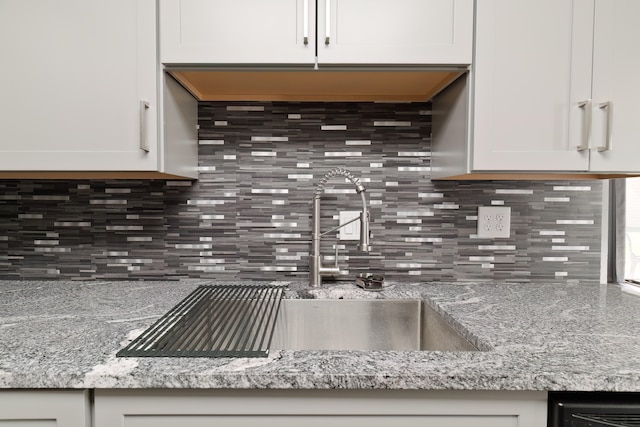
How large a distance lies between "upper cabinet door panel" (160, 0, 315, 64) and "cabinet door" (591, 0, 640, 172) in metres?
0.84

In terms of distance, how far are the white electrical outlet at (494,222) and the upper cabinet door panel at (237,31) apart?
87cm

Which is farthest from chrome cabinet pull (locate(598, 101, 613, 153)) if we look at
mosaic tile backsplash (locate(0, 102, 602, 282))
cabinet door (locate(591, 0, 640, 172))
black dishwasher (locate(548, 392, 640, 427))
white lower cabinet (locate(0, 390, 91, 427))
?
white lower cabinet (locate(0, 390, 91, 427))

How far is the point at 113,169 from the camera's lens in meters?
1.04

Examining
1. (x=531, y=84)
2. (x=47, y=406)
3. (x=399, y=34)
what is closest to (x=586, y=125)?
(x=531, y=84)

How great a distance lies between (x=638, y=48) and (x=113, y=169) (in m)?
1.59

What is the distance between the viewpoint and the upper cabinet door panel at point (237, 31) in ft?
3.34

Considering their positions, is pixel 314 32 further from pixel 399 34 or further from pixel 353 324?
pixel 353 324

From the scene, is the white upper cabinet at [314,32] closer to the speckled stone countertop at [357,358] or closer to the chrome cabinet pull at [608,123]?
the chrome cabinet pull at [608,123]

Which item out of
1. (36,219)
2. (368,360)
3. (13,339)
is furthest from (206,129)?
(368,360)

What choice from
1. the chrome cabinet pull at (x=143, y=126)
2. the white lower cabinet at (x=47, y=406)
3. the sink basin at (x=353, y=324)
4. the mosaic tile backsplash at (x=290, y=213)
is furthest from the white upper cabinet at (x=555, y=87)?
the white lower cabinet at (x=47, y=406)

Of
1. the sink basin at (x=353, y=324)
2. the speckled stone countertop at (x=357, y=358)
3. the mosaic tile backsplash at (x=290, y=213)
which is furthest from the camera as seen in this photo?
the mosaic tile backsplash at (x=290, y=213)

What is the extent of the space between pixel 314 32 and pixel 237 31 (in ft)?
0.74

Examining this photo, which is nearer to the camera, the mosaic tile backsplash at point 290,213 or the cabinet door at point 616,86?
the cabinet door at point 616,86

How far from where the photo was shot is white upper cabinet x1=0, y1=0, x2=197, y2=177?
3.34ft
